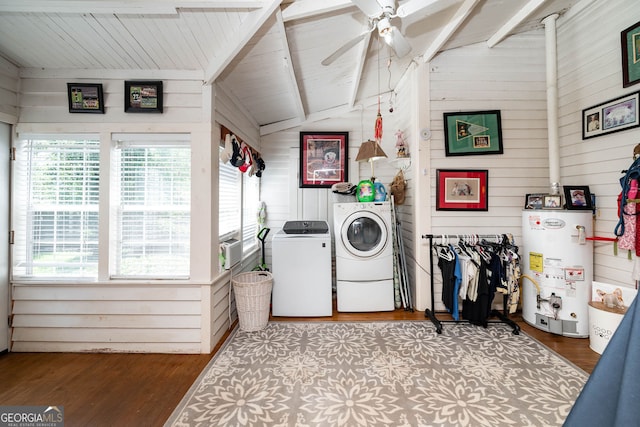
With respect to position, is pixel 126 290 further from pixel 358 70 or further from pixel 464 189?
pixel 464 189

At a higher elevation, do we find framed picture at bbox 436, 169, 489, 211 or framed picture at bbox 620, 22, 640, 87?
framed picture at bbox 620, 22, 640, 87

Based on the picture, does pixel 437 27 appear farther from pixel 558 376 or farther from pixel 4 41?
pixel 4 41

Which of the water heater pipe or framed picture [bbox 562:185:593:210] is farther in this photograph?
the water heater pipe

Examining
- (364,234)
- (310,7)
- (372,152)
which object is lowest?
(364,234)

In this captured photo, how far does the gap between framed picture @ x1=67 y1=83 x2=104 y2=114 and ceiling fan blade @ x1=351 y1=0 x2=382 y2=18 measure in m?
2.11

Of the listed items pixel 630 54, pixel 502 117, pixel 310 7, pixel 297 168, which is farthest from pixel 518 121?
pixel 297 168

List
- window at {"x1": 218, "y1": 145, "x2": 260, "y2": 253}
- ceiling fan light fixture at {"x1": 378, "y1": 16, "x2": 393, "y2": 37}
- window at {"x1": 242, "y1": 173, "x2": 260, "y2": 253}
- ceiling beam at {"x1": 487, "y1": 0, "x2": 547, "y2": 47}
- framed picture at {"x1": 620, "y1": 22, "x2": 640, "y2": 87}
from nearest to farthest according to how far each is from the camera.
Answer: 1. ceiling fan light fixture at {"x1": 378, "y1": 16, "x2": 393, "y2": 37}
2. framed picture at {"x1": 620, "y1": 22, "x2": 640, "y2": 87}
3. ceiling beam at {"x1": 487, "y1": 0, "x2": 547, "y2": 47}
4. window at {"x1": 218, "y1": 145, "x2": 260, "y2": 253}
5. window at {"x1": 242, "y1": 173, "x2": 260, "y2": 253}

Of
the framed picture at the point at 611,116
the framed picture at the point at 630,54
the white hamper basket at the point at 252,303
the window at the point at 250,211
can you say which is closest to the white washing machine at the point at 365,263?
the white hamper basket at the point at 252,303

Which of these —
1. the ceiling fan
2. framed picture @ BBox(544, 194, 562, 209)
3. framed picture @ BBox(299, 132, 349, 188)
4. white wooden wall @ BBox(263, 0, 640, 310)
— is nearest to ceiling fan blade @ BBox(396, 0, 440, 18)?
the ceiling fan

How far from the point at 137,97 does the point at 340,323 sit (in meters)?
2.74

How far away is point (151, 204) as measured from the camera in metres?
2.16

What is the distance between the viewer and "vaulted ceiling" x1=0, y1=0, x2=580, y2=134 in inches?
62.1

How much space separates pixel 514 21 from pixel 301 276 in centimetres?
325

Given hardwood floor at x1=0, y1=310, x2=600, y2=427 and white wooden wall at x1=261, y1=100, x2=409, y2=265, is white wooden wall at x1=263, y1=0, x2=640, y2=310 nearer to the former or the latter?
white wooden wall at x1=261, y1=100, x2=409, y2=265
